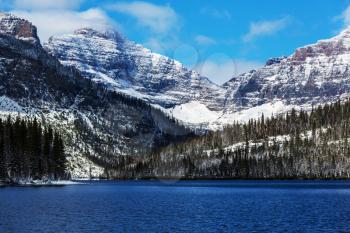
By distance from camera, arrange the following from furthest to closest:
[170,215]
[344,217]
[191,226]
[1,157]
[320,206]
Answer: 1. [1,157]
2. [320,206]
3. [170,215]
4. [344,217]
5. [191,226]

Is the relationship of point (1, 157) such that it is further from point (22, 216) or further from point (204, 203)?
point (22, 216)

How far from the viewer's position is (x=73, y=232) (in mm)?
83500

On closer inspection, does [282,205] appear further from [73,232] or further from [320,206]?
[73,232]

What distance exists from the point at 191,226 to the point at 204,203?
4785 cm

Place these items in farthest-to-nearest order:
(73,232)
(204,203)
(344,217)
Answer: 1. (204,203)
2. (344,217)
3. (73,232)

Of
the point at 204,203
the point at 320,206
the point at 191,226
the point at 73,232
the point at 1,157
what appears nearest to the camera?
the point at 73,232

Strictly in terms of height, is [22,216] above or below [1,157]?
below

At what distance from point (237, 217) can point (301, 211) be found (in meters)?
16.1

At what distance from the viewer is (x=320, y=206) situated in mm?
123000

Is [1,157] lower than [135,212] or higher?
higher

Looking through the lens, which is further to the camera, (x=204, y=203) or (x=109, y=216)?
(x=204, y=203)

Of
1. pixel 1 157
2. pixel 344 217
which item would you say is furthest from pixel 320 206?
pixel 1 157

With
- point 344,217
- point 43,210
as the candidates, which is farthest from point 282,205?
point 43,210

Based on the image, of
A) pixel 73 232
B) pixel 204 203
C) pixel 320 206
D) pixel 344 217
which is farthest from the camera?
pixel 204 203
